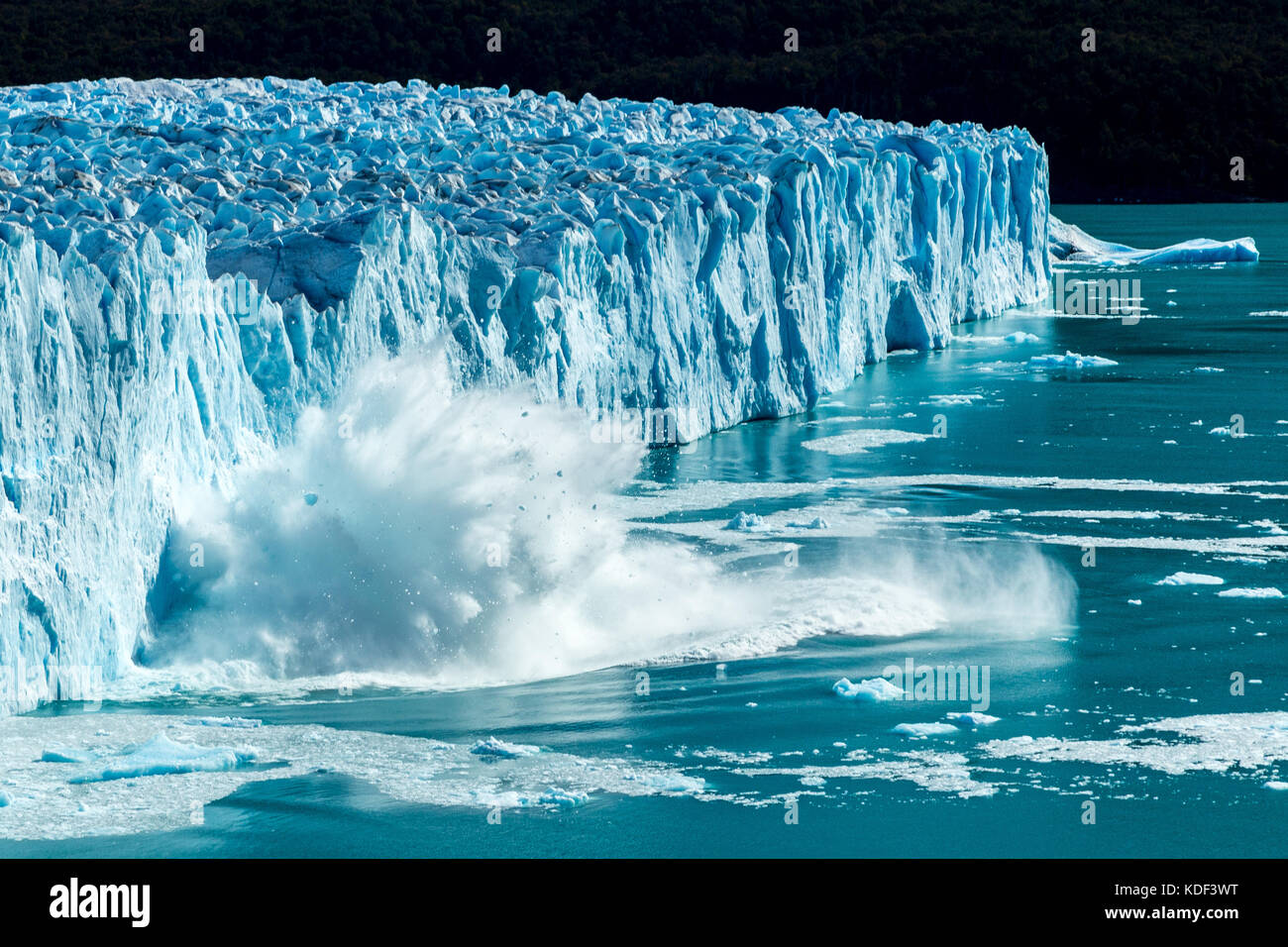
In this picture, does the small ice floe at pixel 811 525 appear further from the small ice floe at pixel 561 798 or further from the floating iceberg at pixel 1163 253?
the floating iceberg at pixel 1163 253

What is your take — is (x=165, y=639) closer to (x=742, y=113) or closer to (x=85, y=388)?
(x=85, y=388)

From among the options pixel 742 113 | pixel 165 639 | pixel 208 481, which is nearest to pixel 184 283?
pixel 208 481

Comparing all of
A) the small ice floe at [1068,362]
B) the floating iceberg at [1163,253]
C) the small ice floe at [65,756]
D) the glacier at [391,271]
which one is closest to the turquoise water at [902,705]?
the small ice floe at [65,756]

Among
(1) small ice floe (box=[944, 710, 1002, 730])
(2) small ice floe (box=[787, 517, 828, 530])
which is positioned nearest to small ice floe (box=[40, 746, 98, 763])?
(1) small ice floe (box=[944, 710, 1002, 730])

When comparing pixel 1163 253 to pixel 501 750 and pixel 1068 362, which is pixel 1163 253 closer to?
pixel 1068 362

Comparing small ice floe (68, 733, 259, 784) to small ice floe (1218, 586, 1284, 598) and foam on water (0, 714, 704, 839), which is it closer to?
foam on water (0, 714, 704, 839)

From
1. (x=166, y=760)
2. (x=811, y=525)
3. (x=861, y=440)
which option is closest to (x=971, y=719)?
(x=166, y=760)

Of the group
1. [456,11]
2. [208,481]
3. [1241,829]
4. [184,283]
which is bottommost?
[1241,829]
